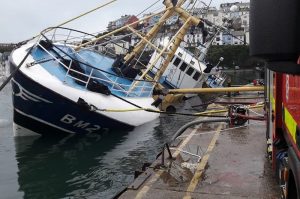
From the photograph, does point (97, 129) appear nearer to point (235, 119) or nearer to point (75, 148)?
point (75, 148)

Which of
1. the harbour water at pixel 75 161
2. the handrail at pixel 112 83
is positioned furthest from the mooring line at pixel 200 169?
the handrail at pixel 112 83

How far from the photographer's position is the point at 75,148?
12.5m

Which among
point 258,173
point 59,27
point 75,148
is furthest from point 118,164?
point 59,27

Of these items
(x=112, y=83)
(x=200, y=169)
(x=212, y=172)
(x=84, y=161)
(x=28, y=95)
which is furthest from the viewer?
(x=112, y=83)

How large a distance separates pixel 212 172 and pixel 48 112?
291 inches

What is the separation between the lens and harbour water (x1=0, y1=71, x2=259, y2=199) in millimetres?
8414

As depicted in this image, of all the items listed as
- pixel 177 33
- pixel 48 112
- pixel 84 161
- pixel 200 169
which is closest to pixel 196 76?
pixel 177 33

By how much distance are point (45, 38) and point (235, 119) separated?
761 centimetres

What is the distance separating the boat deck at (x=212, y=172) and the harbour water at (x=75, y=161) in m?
1.48

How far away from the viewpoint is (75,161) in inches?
428

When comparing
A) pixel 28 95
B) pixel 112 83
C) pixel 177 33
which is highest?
pixel 177 33

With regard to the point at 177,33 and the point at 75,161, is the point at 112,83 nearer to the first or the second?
the point at 75,161

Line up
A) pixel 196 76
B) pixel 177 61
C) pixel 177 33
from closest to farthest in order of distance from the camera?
pixel 177 33 → pixel 177 61 → pixel 196 76

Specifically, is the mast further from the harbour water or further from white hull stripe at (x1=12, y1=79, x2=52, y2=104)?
white hull stripe at (x1=12, y1=79, x2=52, y2=104)
